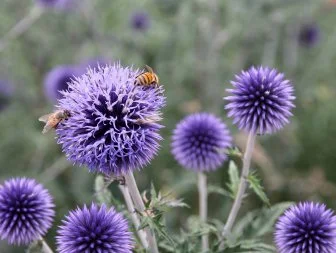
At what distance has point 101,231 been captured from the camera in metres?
2.01

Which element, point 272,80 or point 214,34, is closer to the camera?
point 272,80

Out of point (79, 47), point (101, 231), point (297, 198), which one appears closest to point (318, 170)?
point (297, 198)

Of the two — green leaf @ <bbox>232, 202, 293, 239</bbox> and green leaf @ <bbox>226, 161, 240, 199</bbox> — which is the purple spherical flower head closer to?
green leaf @ <bbox>226, 161, 240, 199</bbox>

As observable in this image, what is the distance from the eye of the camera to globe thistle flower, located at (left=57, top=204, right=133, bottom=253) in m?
2.00

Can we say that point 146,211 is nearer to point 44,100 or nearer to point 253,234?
point 253,234

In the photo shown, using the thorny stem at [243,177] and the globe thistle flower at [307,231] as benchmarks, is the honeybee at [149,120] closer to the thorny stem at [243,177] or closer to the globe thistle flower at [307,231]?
the thorny stem at [243,177]

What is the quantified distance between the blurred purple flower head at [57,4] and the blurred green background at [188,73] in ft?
0.33

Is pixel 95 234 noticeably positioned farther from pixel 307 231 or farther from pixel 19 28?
pixel 19 28

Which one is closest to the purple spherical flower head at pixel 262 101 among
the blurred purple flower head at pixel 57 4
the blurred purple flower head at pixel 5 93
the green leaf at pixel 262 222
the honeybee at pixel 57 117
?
the green leaf at pixel 262 222

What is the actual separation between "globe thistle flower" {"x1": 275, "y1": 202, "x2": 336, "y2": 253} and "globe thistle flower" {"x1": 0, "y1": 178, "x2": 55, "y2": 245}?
3.33 feet

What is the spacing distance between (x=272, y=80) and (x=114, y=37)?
383 cm

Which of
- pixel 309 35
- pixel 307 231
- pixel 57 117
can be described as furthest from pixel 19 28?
pixel 307 231

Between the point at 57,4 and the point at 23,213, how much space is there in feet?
10.8

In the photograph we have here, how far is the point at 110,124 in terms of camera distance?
2006 millimetres
